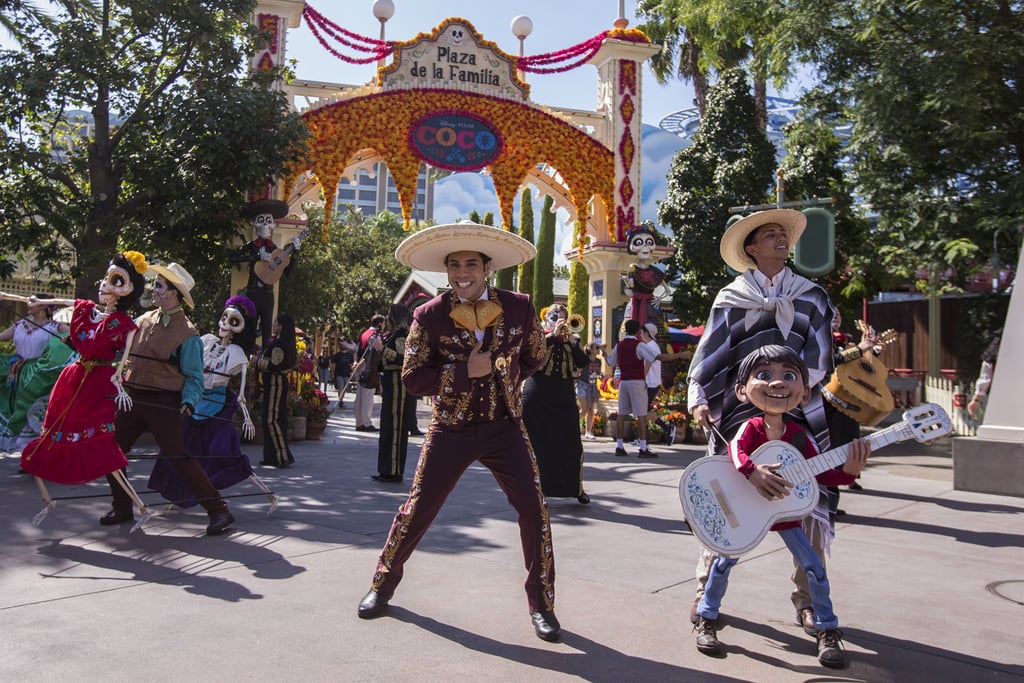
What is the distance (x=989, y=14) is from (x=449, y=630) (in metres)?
14.3

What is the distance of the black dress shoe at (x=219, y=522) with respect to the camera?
18.7ft

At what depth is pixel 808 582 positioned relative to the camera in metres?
3.72

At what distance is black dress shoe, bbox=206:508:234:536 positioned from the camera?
5.69 meters

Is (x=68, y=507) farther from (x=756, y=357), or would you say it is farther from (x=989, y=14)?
(x=989, y=14)

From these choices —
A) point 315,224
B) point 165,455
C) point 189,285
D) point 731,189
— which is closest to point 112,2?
point 189,285

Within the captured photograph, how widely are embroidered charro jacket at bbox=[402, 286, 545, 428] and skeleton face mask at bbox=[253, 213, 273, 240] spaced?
9.59m

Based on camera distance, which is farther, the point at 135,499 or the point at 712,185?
the point at 712,185

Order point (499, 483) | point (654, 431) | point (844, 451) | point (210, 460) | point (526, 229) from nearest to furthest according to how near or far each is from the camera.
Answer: point (844, 451) < point (499, 483) < point (210, 460) < point (654, 431) < point (526, 229)

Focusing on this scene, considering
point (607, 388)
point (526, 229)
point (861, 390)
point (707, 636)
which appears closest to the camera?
point (707, 636)

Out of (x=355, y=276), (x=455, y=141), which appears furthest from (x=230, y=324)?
(x=355, y=276)

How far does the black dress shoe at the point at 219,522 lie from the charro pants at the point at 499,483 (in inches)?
84.0

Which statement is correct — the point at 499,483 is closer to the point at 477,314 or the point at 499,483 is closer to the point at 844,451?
the point at 477,314

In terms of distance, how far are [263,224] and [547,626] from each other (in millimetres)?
10383

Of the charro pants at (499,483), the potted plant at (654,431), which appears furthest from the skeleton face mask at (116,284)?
the potted plant at (654,431)
